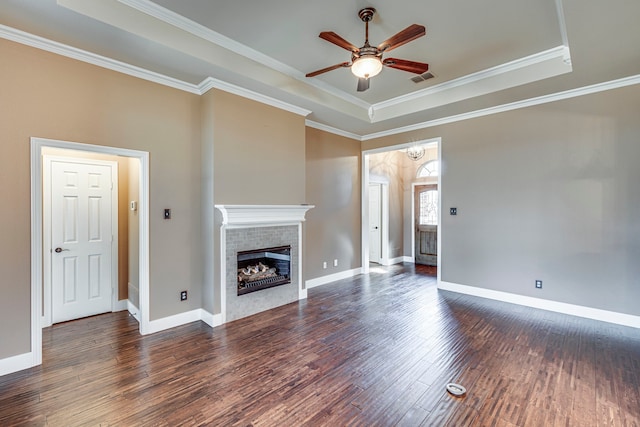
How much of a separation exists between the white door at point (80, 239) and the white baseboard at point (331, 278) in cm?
307

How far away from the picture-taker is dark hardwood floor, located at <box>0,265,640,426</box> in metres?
2.04

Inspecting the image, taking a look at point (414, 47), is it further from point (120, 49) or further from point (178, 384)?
point (178, 384)

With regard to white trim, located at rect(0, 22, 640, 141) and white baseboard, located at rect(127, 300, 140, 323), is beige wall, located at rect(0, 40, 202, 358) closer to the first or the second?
white trim, located at rect(0, 22, 640, 141)

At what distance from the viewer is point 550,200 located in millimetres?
4051

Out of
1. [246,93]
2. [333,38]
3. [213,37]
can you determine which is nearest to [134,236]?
[246,93]

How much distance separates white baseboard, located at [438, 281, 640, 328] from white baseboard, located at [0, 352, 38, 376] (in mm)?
5457

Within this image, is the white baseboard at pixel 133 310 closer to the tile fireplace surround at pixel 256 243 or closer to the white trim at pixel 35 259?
the white trim at pixel 35 259

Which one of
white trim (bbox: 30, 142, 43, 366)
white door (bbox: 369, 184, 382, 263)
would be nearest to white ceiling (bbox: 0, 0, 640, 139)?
white trim (bbox: 30, 142, 43, 366)

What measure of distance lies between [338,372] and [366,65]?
2.88 metres

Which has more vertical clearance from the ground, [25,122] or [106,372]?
[25,122]

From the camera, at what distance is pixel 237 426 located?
192cm

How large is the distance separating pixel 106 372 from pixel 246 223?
2.04 metres

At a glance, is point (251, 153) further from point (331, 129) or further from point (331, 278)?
point (331, 278)

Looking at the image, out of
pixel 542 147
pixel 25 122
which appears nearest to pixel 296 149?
pixel 25 122
